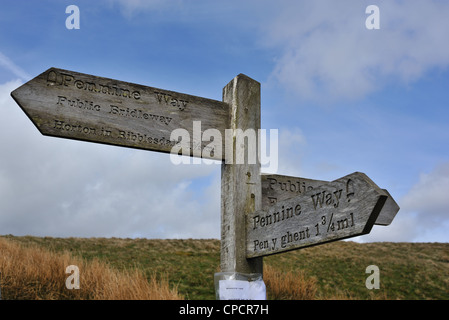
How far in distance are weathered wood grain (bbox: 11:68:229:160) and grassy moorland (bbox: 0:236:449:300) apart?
1.70 meters

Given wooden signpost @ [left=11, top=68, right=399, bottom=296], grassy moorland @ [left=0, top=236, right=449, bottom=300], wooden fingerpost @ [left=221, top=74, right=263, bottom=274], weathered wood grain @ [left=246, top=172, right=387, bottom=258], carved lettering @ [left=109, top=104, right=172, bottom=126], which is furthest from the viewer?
grassy moorland @ [left=0, top=236, right=449, bottom=300]

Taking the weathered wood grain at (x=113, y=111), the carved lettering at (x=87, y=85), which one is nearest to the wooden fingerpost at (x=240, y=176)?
the weathered wood grain at (x=113, y=111)

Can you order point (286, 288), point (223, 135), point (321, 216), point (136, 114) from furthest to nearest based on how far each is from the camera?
point (286, 288)
point (223, 135)
point (136, 114)
point (321, 216)

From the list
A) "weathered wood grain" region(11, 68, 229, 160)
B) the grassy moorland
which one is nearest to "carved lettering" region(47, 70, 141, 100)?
"weathered wood grain" region(11, 68, 229, 160)

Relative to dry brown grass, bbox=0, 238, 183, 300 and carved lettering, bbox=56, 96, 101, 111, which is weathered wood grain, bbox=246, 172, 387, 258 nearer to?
carved lettering, bbox=56, 96, 101, 111

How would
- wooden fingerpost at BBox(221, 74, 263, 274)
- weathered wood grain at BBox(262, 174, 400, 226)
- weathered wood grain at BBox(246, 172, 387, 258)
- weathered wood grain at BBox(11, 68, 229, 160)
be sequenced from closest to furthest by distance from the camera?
weathered wood grain at BBox(246, 172, 387, 258) → weathered wood grain at BBox(11, 68, 229, 160) → wooden fingerpost at BBox(221, 74, 263, 274) → weathered wood grain at BBox(262, 174, 400, 226)

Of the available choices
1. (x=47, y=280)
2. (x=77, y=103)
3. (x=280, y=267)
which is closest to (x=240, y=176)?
(x=77, y=103)

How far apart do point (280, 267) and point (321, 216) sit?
8.94m

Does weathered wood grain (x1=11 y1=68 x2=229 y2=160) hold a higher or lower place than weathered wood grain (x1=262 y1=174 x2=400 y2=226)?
higher

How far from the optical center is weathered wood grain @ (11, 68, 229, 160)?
3064 mm

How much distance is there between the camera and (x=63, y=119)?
10.1ft

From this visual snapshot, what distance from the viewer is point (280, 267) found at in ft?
36.3

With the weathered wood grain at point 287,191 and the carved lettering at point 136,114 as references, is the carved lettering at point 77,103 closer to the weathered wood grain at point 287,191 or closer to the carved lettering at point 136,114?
the carved lettering at point 136,114

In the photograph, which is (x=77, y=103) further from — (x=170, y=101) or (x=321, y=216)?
(x=321, y=216)
